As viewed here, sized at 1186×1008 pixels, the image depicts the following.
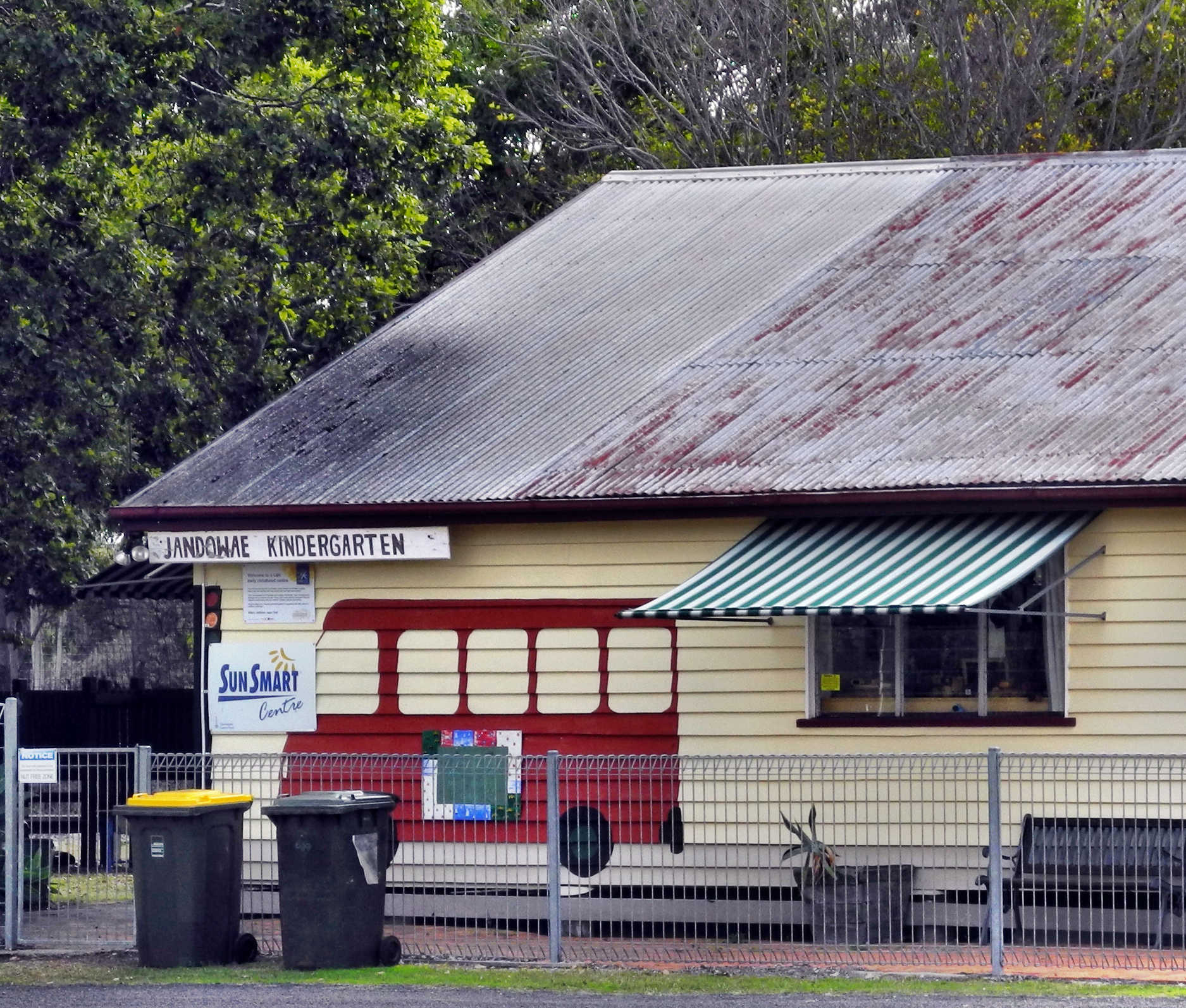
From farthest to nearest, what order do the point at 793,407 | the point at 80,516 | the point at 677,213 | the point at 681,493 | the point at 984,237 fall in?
1. the point at 80,516
2. the point at 677,213
3. the point at 984,237
4. the point at 793,407
5. the point at 681,493

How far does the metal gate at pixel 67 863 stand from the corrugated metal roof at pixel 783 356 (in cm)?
234

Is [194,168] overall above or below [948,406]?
above

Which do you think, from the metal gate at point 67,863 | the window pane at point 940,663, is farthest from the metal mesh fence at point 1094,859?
the metal gate at point 67,863

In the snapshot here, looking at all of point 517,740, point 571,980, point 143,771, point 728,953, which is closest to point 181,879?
point 143,771

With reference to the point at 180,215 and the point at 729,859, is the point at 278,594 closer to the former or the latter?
the point at 729,859

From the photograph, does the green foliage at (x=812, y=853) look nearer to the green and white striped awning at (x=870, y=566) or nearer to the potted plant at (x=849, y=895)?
the potted plant at (x=849, y=895)

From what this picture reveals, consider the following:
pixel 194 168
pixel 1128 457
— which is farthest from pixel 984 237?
pixel 194 168

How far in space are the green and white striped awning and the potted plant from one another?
57.0 inches

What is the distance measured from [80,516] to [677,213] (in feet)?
30.2

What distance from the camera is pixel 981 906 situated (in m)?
12.2

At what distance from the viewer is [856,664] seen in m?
13.3

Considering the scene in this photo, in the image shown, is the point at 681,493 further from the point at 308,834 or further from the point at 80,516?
the point at 80,516

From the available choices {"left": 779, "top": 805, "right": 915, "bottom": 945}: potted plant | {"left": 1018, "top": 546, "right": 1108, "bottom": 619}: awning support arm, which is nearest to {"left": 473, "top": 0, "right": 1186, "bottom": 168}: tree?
{"left": 1018, "top": 546, "right": 1108, "bottom": 619}: awning support arm

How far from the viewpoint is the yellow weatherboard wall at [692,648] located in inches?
489
